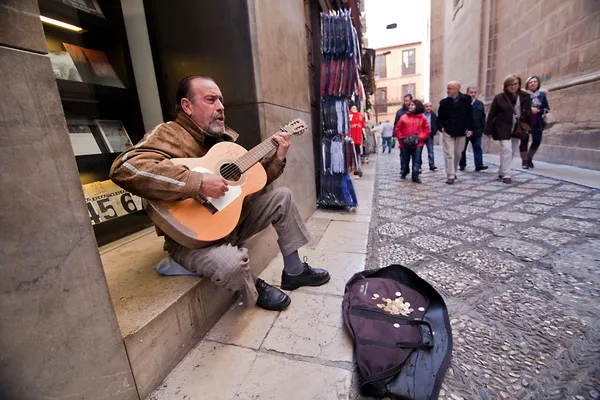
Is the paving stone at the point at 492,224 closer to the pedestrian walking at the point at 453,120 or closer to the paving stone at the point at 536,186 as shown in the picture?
the paving stone at the point at 536,186

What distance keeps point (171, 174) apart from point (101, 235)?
1.24m

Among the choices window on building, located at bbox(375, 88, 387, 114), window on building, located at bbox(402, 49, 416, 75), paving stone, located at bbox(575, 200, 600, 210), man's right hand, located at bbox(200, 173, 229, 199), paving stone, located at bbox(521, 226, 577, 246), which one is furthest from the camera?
window on building, located at bbox(375, 88, 387, 114)

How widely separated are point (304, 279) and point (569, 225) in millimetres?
2700

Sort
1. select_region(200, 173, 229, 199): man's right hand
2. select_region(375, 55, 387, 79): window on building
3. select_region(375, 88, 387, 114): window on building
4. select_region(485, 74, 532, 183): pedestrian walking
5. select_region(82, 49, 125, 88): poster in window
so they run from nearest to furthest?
select_region(200, 173, 229, 199): man's right hand
select_region(82, 49, 125, 88): poster in window
select_region(485, 74, 532, 183): pedestrian walking
select_region(375, 88, 387, 114): window on building
select_region(375, 55, 387, 79): window on building

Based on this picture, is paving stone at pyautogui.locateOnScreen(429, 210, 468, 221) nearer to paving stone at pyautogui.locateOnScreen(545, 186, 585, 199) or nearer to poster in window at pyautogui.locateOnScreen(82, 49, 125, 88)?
paving stone at pyautogui.locateOnScreen(545, 186, 585, 199)

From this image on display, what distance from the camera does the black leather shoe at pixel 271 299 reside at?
1709 mm

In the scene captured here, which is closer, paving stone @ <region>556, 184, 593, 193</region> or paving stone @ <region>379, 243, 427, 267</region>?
paving stone @ <region>379, 243, 427, 267</region>

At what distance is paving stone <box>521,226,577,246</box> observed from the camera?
7.86 feet

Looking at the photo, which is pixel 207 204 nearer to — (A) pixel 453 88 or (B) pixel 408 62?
(A) pixel 453 88

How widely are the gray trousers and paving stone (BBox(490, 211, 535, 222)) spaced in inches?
97.7

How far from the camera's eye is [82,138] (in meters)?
2.08

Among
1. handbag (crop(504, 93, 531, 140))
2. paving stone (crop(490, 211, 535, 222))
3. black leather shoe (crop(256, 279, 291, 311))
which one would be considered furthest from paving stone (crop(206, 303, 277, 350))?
handbag (crop(504, 93, 531, 140))

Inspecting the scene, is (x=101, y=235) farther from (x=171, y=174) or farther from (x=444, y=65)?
(x=444, y=65)

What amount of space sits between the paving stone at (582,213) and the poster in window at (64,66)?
468cm
